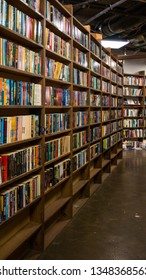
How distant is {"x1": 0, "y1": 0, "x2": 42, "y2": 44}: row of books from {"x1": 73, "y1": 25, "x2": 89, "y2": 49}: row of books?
105 centimetres

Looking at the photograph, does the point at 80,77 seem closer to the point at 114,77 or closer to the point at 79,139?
the point at 79,139

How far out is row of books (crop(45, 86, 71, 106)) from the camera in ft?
8.47

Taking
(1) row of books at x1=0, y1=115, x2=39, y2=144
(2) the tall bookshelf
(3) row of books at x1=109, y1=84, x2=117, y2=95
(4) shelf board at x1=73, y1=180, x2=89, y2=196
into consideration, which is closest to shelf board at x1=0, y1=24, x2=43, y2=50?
(2) the tall bookshelf

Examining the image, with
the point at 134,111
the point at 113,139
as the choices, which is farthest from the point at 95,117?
the point at 134,111

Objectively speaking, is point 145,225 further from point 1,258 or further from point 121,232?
point 1,258

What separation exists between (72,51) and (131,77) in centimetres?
579

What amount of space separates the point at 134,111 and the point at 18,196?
284 inches

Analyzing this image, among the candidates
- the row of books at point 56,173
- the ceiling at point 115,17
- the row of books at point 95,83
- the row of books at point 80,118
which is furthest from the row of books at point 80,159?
the ceiling at point 115,17

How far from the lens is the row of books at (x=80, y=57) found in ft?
11.0

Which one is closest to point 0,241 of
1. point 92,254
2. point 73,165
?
point 92,254

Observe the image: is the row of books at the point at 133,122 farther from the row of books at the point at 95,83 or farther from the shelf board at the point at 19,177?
the shelf board at the point at 19,177

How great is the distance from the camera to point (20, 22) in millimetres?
2061

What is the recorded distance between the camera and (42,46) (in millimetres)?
2355

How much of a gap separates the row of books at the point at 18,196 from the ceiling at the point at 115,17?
3.56m
